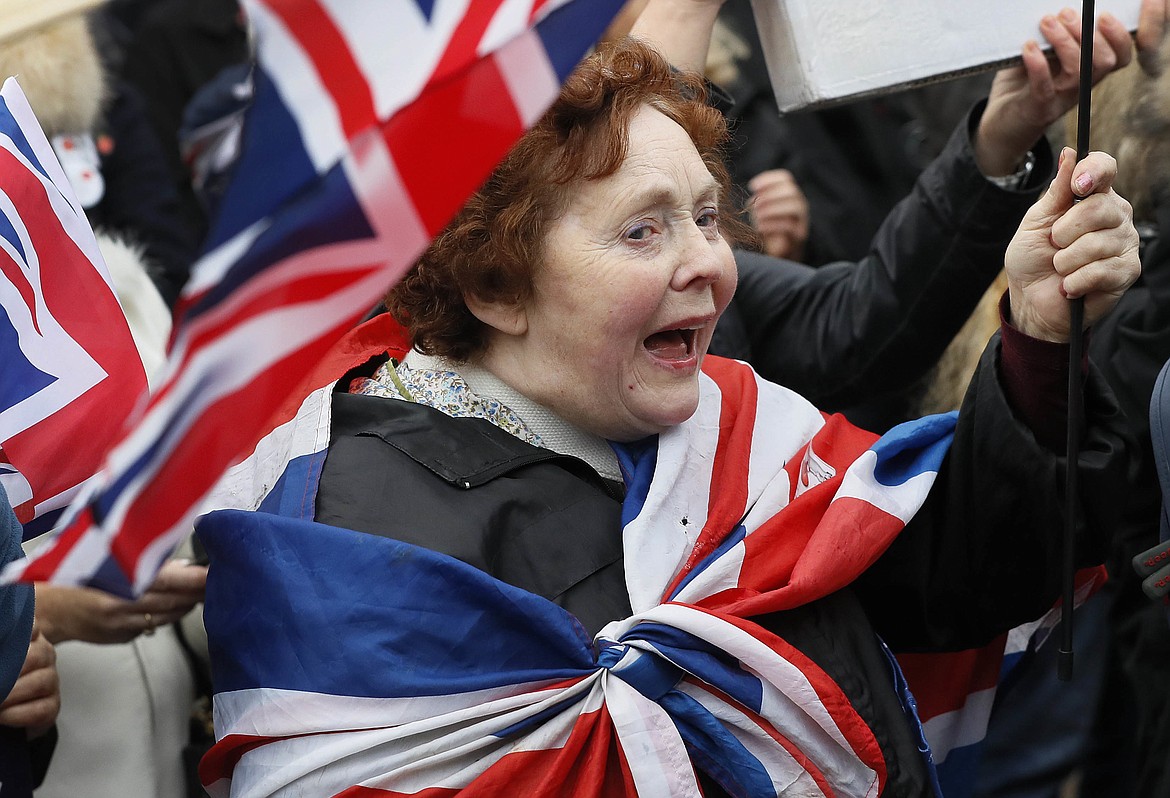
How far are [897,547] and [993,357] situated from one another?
0.34 metres

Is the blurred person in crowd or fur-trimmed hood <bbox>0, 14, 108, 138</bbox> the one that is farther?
fur-trimmed hood <bbox>0, 14, 108, 138</bbox>

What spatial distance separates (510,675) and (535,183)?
0.73 meters

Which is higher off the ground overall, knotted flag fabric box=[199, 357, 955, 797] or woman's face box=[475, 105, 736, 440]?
woman's face box=[475, 105, 736, 440]

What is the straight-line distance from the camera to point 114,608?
8.17 feet

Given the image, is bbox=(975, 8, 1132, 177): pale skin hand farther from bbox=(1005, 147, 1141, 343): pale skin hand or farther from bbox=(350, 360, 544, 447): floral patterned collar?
bbox=(350, 360, 544, 447): floral patterned collar

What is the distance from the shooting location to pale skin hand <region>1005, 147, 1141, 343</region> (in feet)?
5.99

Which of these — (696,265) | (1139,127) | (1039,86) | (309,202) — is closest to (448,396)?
(696,265)

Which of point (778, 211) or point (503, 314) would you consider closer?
point (503, 314)

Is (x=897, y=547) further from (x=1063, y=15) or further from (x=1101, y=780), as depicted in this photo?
(x=1101, y=780)

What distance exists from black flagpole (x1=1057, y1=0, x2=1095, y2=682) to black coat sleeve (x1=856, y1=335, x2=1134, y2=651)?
0.05 metres

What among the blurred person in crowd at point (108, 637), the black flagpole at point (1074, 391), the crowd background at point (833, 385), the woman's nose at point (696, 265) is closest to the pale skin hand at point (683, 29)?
the crowd background at point (833, 385)

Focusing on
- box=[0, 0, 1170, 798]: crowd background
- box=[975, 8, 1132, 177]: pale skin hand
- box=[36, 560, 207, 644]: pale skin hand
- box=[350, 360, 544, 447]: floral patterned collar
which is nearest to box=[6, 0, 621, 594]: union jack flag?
box=[0, 0, 1170, 798]: crowd background

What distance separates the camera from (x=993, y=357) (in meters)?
2.02

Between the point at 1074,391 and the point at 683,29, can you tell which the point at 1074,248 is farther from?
the point at 683,29
